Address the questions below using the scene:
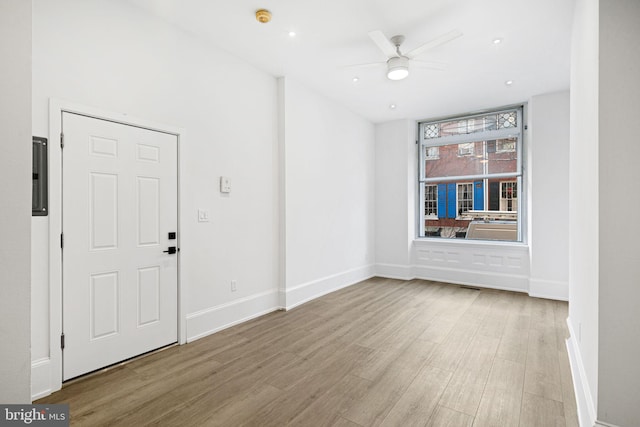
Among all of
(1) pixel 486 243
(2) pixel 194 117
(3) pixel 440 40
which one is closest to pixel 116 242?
(2) pixel 194 117

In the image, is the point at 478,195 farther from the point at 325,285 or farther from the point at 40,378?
the point at 40,378

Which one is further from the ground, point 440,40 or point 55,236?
point 440,40

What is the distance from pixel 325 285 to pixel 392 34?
363 centimetres

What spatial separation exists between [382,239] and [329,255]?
1728 mm

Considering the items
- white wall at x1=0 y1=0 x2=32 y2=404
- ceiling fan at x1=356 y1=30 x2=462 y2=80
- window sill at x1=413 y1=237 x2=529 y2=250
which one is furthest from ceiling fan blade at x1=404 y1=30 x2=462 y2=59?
window sill at x1=413 y1=237 x2=529 y2=250

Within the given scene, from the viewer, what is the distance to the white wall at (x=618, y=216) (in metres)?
1.53

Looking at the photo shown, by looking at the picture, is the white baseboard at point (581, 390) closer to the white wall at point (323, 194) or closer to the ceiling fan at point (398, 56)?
the ceiling fan at point (398, 56)

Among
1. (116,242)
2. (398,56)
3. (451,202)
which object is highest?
(398,56)

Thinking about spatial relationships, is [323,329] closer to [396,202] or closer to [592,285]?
[592,285]

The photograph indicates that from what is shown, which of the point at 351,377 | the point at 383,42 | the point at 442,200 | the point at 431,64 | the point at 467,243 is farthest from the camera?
the point at 442,200

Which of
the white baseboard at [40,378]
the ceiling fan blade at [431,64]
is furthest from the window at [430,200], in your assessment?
the white baseboard at [40,378]

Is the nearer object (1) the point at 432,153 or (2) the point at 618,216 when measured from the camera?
(2) the point at 618,216

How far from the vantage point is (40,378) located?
224 centimetres

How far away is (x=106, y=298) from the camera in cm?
265
